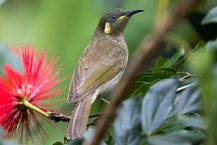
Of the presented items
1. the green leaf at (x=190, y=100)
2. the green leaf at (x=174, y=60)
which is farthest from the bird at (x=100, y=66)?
the green leaf at (x=190, y=100)

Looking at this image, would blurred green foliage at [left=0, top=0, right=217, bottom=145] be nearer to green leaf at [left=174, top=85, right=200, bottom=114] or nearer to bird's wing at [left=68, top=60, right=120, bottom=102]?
bird's wing at [left=68, top=60, right=120, bottom=102]

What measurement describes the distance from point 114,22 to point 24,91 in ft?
8.08

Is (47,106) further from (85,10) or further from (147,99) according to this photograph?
(85,10)

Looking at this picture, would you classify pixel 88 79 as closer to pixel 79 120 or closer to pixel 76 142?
pixel 79 120

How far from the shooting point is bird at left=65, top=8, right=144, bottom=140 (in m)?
3.22

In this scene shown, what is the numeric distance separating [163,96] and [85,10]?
3.88 metres

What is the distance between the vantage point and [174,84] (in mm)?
1562

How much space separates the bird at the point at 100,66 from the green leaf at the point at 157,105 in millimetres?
915

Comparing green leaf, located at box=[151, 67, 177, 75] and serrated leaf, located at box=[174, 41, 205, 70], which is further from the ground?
serrated leaf, located at box=[174, 41, 205, 70]

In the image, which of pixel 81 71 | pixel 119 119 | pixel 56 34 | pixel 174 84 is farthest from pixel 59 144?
pixel 56 34

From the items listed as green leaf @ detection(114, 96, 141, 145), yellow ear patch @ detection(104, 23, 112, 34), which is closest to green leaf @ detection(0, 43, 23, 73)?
green leaf @ detection(114, 96, 141, 145)

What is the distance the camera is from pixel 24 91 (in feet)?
7.75

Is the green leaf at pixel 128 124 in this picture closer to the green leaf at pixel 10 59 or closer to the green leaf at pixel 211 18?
the green leaf at pixel 10 59

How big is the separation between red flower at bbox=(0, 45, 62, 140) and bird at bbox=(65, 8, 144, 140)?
280mm
